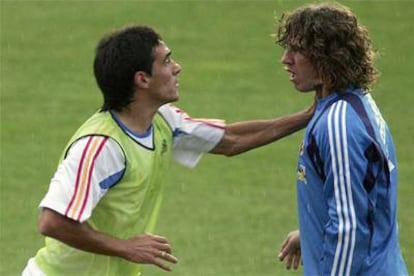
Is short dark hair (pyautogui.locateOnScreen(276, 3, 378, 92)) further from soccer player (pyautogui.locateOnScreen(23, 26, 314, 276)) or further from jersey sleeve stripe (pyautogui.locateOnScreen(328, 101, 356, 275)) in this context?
soccer player (pyautogui.locateOnScreen(23, 26, 314, 276))

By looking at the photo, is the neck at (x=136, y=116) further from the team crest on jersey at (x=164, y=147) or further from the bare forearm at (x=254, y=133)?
the bare forearm at (x=254, y=133)

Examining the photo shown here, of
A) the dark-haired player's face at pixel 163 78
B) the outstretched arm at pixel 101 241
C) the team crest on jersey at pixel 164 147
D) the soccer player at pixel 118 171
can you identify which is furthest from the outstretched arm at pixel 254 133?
the outstretched arm at pixel 101 241

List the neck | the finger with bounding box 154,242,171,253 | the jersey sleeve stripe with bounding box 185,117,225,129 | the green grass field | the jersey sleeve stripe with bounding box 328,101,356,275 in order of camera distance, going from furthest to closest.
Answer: the green grass field
the jersey sleeve stripe with bounding box 185,117,225,129
the neck
the finger with bounding box 154,242,171,253
the jersey sleeve stripe with bounding box 328,101,356,275

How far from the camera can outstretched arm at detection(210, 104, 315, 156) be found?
784cm

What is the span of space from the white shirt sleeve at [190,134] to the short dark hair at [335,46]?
1.09 metres

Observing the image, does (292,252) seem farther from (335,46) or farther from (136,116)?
(335,46)

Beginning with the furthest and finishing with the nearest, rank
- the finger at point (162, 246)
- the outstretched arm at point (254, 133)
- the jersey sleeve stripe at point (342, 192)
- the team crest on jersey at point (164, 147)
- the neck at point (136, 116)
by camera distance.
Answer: the outstretched arm at point (254, 133), the team crest on jersey at point (164, 147), the neck at point (136, 116), the finger at point (162, 246), the jersey sleeve stripe at point (342, 192)

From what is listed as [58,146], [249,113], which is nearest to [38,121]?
[58,146]

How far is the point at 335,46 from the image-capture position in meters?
6.55

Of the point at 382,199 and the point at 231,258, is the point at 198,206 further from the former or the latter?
the point at 382,199

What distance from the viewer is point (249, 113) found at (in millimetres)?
15203

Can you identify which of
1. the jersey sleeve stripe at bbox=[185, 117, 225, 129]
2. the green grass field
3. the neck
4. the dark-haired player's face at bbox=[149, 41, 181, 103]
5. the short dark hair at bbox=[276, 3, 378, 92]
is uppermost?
the short dark hair at bbox=[276, 3, 378, 92]

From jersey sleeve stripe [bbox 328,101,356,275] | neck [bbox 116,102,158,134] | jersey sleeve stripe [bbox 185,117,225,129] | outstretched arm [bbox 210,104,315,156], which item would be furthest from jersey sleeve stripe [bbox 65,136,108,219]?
jersey sleeve stripe [bbox 328,101,356,275]

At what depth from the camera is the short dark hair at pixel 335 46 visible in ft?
21.5
